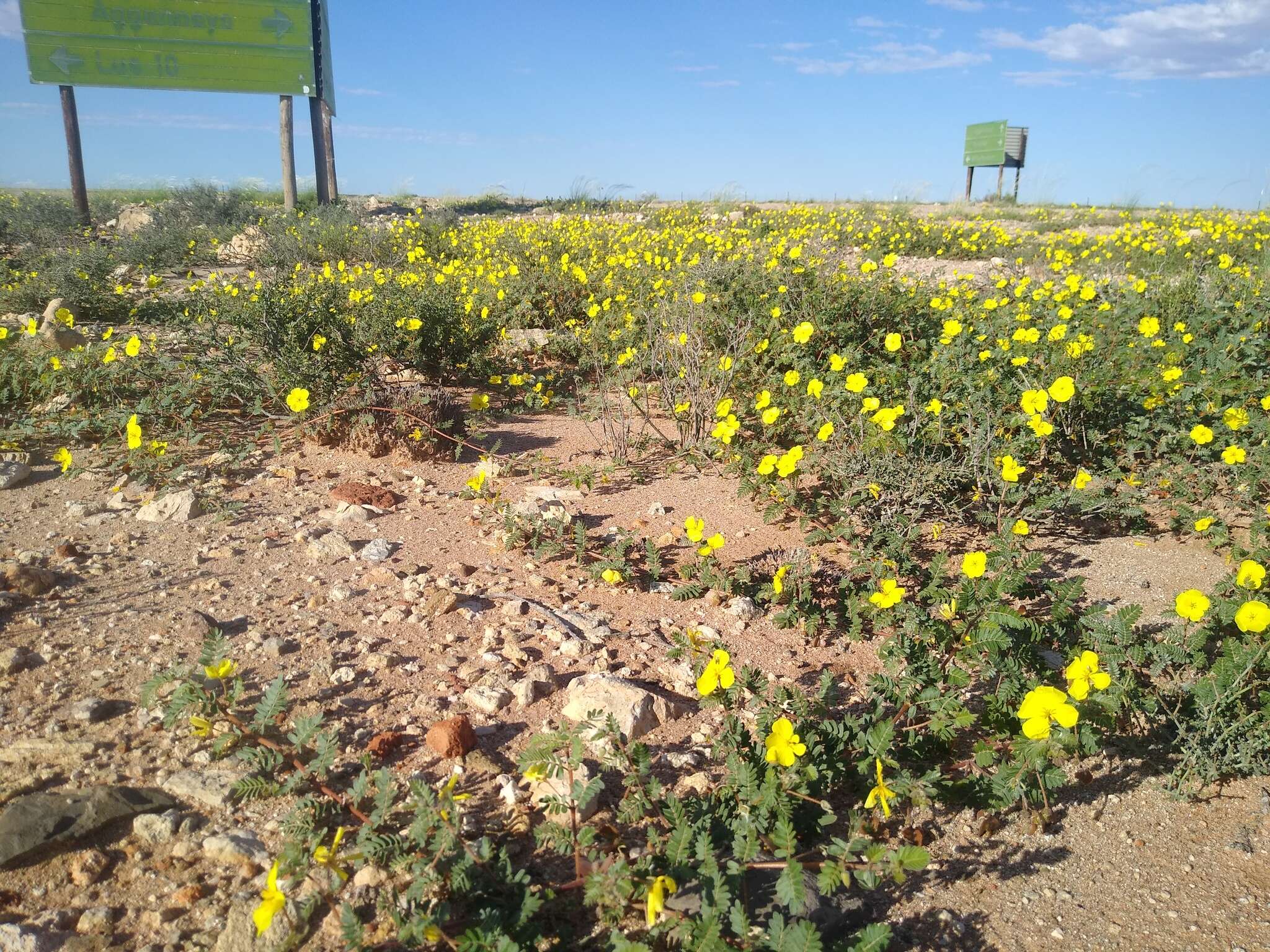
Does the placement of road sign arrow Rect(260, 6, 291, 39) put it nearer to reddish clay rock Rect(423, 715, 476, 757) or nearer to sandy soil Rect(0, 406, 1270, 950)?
sandy soil Rect(0, 406, 1270, 950)

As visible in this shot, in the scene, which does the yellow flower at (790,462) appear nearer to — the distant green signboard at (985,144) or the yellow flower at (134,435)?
the yellow flower at (134,435)

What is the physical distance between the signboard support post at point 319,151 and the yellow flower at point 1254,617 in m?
13.7

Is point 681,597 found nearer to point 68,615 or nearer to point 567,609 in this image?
point 567,609

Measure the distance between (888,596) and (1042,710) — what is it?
2.16 feet

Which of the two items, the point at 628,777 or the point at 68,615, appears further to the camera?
the point at 68,615

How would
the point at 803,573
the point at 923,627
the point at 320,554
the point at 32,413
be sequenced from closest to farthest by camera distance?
the point at 923,627 → the point at 803,573 → the point at 320,554 → the point at 32,413

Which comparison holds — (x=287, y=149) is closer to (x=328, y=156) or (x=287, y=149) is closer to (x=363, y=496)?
(x=328, y=156)

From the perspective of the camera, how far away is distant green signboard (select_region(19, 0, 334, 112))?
1158 centimetres

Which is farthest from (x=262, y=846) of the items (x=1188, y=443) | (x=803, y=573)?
(x=1188, y=443)

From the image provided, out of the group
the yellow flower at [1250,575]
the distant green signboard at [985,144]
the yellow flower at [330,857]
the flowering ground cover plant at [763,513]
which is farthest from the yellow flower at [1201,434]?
the distant green signboard at [985,144]

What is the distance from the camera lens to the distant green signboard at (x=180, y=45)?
11.6 metres

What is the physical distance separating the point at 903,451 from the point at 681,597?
1185 millimetres

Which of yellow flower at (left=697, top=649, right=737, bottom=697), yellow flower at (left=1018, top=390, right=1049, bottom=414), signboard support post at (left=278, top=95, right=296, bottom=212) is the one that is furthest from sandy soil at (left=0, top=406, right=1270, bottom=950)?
signboard support post at (left=278, top=95, right=296, bottom=212)

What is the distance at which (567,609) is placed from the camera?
2.86m
